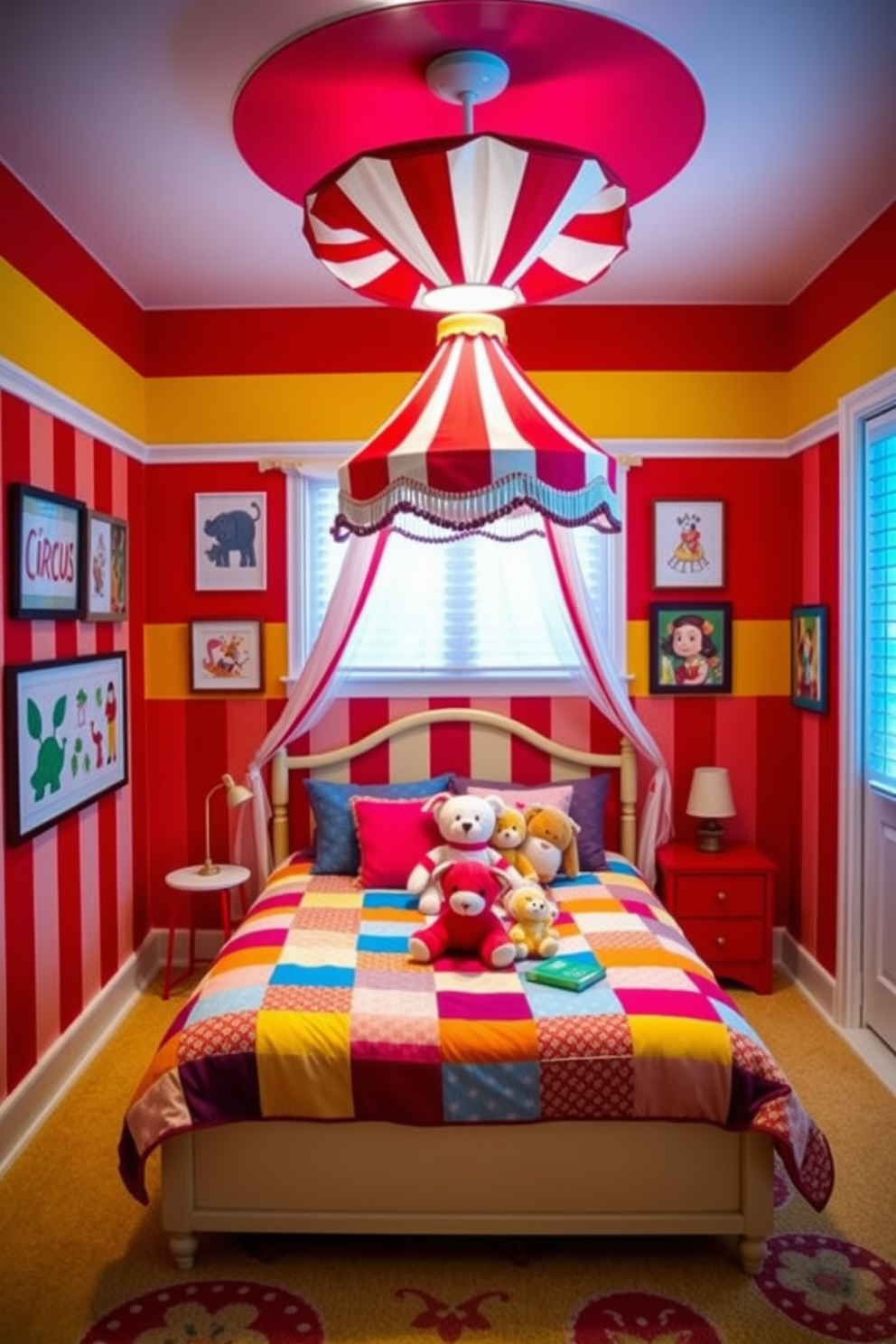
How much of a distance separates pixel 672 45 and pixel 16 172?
6.89ft

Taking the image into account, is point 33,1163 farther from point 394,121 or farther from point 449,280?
point 394,121

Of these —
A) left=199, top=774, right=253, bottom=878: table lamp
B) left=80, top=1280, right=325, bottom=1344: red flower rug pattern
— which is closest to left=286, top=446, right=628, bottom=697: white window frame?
left=199, top=774, right=253, bottom=878: table lamp

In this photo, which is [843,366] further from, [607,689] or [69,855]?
[69,855]

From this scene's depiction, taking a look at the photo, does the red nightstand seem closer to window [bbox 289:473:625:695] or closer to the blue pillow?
window [bbox 289:473:625:695]

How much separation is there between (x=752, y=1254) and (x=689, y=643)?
2.72 m

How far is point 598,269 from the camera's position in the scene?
292cm

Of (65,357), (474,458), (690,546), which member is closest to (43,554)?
(65,357)

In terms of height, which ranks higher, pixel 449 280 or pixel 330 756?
pixel 449 280

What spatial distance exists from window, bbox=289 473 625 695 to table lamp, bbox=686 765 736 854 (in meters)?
0.64

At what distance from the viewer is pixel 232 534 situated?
4.86 meters

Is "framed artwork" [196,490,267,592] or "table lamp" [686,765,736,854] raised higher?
"framed artwork" [196,490,267,592]

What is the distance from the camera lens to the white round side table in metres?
4.41

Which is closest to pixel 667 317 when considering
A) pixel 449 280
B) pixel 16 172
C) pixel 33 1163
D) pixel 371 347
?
pixel 371 347

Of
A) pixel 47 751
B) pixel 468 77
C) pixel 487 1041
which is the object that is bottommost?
pixel 487 1041
